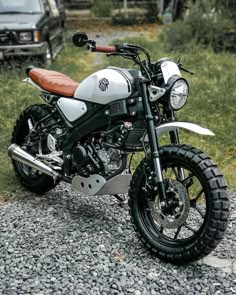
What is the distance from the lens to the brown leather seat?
4.40 metres

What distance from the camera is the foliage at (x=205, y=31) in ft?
41.6

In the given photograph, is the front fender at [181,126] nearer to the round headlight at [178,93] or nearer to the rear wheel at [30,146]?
the round headlight at [178,93]

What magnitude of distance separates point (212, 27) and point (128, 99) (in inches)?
372

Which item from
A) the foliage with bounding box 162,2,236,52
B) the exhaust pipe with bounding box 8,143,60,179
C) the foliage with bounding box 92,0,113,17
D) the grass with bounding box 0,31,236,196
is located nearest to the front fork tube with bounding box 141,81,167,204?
the exhaust pipe with bounding box 8,143,60,179

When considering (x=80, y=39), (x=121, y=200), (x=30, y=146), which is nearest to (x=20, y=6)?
(x=30, y=146)

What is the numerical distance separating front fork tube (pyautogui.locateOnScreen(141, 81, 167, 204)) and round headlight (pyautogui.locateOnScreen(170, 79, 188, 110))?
6.8 inches

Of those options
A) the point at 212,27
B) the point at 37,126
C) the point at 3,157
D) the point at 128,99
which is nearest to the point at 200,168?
the point at 128,99

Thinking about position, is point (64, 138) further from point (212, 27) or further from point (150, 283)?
point (212, 27)

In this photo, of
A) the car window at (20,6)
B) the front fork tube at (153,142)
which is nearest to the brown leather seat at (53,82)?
the front fork tube at (153,142)

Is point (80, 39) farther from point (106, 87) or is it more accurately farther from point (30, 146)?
point (30, 146)

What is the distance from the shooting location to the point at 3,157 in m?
5.84

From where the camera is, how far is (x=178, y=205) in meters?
3.62

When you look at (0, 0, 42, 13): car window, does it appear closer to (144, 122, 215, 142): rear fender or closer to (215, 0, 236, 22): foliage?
(215, 0, 236, 22): foliage

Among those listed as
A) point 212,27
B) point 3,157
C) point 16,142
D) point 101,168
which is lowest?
point 212,27
